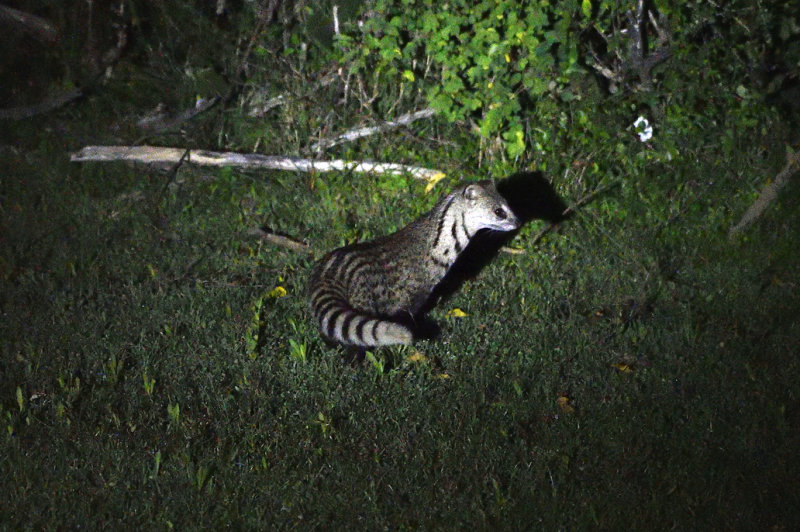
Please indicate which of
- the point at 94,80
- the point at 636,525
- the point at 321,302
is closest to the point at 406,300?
the point at 321,302

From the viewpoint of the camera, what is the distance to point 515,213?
6.91 metres

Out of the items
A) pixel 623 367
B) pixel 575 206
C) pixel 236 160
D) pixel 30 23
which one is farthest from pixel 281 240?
pixel 30 23

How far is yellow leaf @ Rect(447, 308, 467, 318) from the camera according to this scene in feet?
19.9

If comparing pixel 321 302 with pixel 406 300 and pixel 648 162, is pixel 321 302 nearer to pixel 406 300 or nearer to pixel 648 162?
pixel 406 300

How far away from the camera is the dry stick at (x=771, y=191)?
6.59m

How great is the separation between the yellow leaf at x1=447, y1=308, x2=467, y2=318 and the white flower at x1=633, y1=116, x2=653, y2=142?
6.94 ft

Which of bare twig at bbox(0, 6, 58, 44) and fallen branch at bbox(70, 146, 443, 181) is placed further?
bare twig at bbox(0, 6, 58, 44)

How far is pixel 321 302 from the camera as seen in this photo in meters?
5.57

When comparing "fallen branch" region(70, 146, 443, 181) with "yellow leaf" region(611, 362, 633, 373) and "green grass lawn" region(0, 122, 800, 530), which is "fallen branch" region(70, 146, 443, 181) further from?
"yellow leaf" region(611, 362, 633, 373)

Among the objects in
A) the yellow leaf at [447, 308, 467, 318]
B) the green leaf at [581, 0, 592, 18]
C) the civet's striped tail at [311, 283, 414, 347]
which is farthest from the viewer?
the green leaf at [581, 0, 592, 18]

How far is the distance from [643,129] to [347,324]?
310 centimetres

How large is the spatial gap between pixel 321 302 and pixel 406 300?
0.69 m

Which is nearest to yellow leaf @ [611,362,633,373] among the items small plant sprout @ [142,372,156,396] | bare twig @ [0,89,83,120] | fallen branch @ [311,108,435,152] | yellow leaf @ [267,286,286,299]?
yellow leaf @ [267,286,286,299]

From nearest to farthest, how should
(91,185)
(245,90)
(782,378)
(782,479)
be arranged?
1. (782,479)
2. (782,378)
3. (91,185)
4. (245,90)
